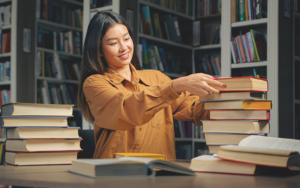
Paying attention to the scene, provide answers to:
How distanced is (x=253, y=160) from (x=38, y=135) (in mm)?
814

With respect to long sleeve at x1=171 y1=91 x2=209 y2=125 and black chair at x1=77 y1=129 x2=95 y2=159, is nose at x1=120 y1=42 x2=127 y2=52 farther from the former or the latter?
black chair at x1=77 y1=129 x2=95 y2=159

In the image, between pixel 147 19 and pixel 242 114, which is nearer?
pixel 242 114

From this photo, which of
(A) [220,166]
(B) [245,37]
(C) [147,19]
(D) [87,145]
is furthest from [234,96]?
(C) [147,19]

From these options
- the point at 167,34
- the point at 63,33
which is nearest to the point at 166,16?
the point at 167,34

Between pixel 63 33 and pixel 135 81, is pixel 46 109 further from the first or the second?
pixel 63 33

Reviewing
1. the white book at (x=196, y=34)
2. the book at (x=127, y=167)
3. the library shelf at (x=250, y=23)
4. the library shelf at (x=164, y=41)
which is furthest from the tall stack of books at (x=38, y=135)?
the white book at (x=196, y=34)

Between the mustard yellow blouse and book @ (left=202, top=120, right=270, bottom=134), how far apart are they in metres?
0.16

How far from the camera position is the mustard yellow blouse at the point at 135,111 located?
52.0 inches

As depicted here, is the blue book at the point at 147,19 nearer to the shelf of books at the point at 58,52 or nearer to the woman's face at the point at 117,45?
the shelf of books at the point at 58,52

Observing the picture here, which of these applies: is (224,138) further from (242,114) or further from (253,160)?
(253,160)

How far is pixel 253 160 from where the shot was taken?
92 cm

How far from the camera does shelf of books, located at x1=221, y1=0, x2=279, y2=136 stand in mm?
2934

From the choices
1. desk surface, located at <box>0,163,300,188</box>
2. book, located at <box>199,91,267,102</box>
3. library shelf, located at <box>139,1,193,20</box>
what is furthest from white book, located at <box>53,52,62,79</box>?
desk surface, located at <box>0,163,300,188</box>

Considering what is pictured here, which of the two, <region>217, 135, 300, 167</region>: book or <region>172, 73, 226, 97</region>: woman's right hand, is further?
<region>172, 73, 226, 97</region>: woman's right hand
